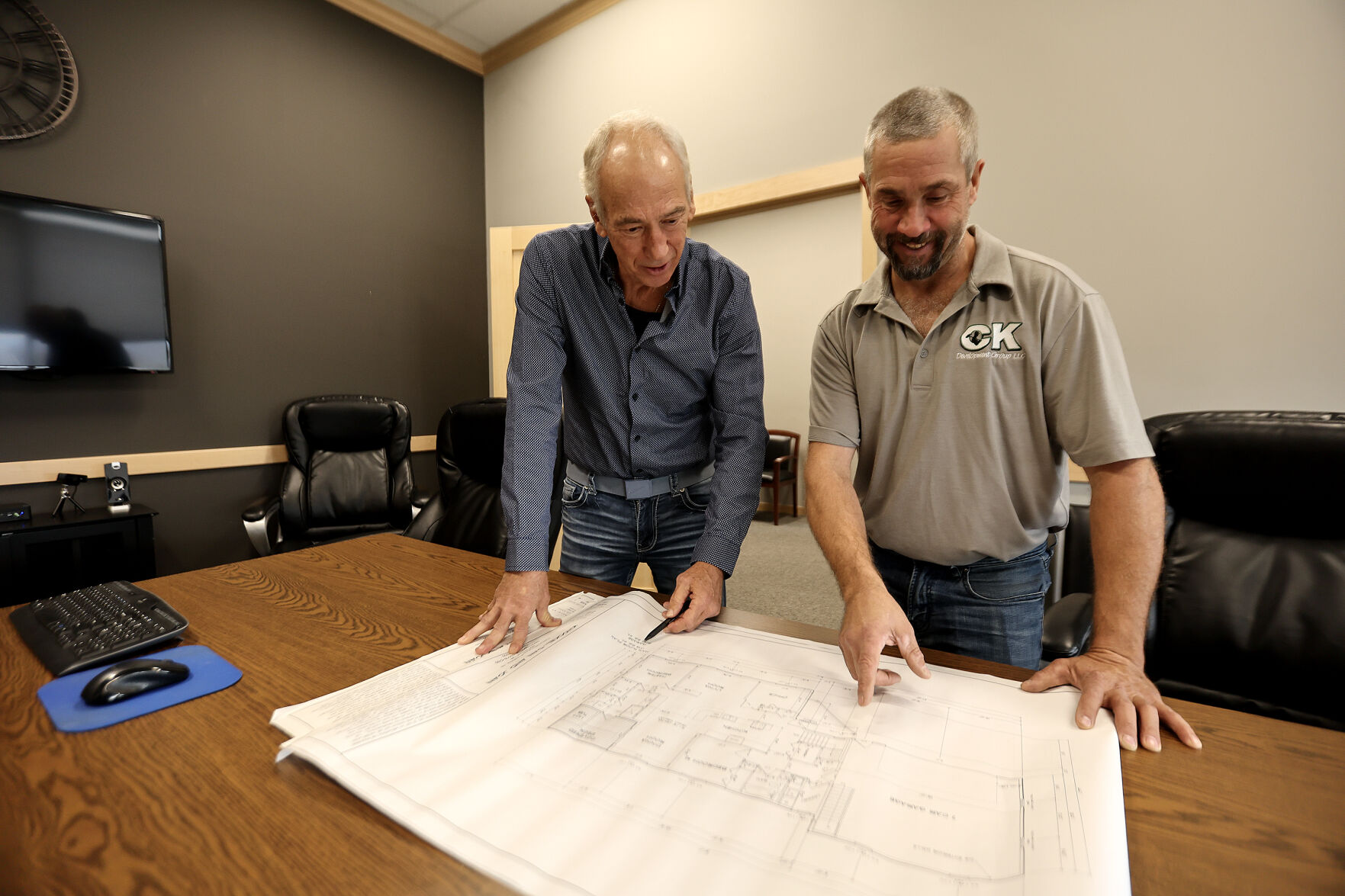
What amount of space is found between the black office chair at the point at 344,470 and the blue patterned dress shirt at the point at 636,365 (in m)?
2.18

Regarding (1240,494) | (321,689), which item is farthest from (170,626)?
(1240,494)

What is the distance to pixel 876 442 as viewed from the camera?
1163mm

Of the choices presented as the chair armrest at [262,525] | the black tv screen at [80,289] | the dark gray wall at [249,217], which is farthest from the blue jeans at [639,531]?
the dark gray wall at [249,217]

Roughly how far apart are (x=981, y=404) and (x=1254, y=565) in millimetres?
715

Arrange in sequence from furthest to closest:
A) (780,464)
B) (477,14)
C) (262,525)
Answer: (780,464) < (477,14) < (262,525)

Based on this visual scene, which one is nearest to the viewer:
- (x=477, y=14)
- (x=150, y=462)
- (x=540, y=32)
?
(x=150, y=462)

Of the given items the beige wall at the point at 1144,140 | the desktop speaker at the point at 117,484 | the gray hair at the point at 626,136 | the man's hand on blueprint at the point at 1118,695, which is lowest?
the desktop speaker at the point at 117,484

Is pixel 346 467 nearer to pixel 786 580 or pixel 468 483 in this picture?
pixel 468 483

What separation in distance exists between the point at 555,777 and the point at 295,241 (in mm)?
3962

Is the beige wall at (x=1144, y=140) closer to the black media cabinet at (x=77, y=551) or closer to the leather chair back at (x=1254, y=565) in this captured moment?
the leather chair back at (x=1254, y=565)

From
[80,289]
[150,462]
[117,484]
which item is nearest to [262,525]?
[117,484]

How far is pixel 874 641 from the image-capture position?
71 cm

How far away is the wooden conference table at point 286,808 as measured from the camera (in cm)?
46

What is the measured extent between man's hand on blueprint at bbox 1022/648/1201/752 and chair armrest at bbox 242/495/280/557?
2846 mm
